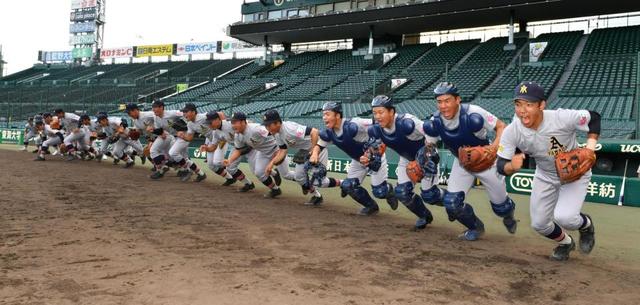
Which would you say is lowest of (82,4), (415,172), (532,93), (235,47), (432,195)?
(432,195)

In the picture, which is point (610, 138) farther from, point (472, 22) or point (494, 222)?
point (472, 22)

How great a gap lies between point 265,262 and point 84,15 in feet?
212

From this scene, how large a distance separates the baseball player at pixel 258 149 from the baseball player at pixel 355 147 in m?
1.87

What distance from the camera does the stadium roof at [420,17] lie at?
87.2ft

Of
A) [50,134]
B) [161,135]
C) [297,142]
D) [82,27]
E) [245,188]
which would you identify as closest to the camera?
[297,142]

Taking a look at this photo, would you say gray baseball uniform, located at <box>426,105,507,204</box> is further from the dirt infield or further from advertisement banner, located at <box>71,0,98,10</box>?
advertisement banner, located at <box>71,0,98,10</box>

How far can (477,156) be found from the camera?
5238mm

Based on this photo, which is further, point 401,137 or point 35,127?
point 35,127

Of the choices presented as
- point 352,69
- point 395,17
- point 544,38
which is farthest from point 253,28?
point 544,38

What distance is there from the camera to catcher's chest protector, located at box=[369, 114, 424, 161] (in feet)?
21.4

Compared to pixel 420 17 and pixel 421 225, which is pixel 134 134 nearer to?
pixel 421 225

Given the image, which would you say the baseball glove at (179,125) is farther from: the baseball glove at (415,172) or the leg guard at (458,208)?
the leg guard at (458,208)

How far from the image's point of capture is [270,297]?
130 inches

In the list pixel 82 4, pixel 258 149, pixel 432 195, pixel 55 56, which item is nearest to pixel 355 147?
pixel 432 195
